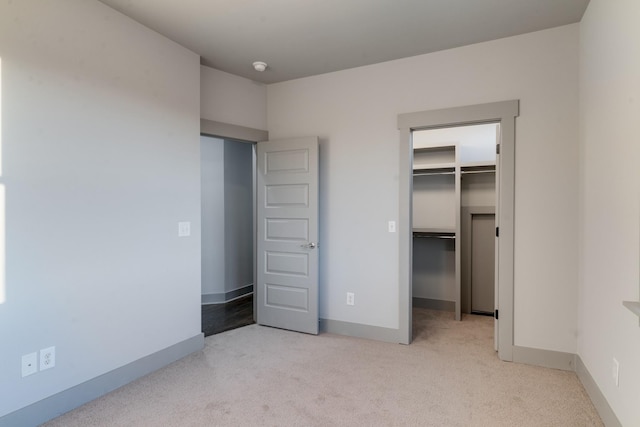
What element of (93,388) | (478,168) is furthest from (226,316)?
(478,168)

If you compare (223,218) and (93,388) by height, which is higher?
(223,218)

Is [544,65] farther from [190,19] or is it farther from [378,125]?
[190,19]

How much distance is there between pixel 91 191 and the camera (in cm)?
238

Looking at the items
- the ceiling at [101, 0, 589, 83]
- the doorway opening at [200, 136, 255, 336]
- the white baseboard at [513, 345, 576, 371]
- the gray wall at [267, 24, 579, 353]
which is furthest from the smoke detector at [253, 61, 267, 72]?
the white baseboard at [513, 345, 576, 371]

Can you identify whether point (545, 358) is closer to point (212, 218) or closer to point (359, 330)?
point (359, 330)

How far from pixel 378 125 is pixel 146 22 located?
84.8 inches

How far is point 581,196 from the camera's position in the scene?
2688mm

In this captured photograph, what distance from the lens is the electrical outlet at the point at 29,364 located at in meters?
2.04

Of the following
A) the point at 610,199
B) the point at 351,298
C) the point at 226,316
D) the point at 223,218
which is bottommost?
the point at 226,316

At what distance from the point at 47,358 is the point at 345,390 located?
191 centimetres

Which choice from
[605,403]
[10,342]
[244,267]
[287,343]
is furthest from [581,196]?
[244,267]

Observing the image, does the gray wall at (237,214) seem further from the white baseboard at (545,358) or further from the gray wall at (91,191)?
the white baseboard at (545,358)

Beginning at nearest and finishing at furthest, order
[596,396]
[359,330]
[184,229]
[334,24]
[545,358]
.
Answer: [596,396]
[334,24]
[545,358]
[184,229]
[359,330]

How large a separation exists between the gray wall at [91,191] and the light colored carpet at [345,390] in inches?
14.2
